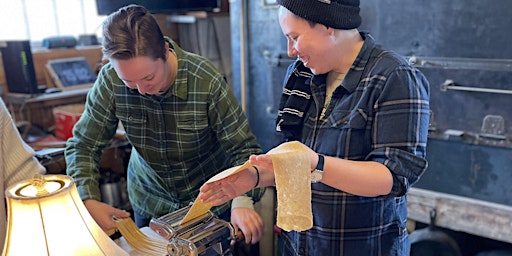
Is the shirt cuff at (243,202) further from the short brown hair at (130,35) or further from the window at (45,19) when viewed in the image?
the window at (45,19)

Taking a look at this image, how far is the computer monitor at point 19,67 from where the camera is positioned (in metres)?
2.45

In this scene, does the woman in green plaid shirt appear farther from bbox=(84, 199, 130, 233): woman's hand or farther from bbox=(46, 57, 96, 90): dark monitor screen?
bbox=(46, 57, 96, 90): dark monitor screen

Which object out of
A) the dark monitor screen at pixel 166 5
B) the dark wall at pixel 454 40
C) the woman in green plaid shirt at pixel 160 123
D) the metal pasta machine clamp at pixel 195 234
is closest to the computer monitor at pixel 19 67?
the dark monitor screen at pixel 166 5

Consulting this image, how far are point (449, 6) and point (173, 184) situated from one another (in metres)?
1.37

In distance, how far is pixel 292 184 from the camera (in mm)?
854

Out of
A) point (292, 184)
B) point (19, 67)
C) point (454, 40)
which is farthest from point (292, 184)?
point (19, 67)

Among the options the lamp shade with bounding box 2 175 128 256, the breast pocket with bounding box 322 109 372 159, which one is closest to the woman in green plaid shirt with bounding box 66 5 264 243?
the breast pocket with bounding box 322 109 372 159

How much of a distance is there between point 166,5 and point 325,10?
6.54ft

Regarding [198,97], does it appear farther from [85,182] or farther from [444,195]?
[444,195]

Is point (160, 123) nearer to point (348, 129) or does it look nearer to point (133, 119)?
point (133, 119)

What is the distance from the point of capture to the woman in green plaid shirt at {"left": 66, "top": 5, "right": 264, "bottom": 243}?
1.22m

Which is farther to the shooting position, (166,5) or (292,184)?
(166,5)

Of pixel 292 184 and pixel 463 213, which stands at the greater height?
pixel 292 184

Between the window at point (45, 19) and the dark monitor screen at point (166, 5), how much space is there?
155mm
